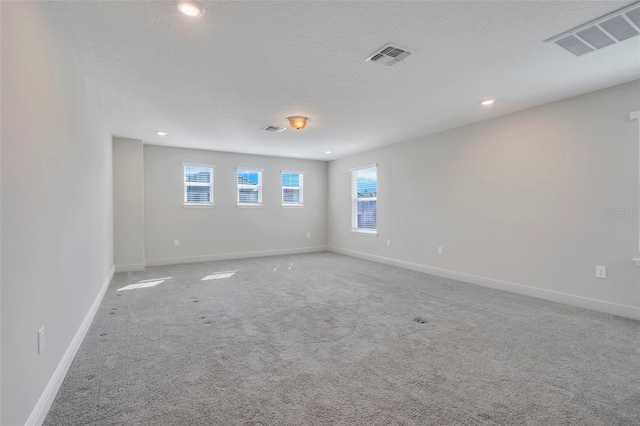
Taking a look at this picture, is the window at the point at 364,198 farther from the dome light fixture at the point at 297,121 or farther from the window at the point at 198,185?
the window at the point at 198,185

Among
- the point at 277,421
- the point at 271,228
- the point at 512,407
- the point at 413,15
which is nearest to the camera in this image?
the point at 277,421

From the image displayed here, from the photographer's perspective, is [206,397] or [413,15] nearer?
[206,397]

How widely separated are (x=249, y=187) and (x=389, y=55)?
17.2ft

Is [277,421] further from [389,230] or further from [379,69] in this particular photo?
[389,230]

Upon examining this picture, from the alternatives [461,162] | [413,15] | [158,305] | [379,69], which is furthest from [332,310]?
[461,162]

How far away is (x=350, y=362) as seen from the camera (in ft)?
7.63

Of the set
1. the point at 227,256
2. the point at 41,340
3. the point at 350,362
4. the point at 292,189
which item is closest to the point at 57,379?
the point at 41,340

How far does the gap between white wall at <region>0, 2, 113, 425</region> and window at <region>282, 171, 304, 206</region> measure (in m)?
5.15

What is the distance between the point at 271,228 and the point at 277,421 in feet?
19.8

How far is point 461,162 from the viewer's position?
4.99 m

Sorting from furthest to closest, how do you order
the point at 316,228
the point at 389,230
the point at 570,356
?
1. the point at 316,228
2. the point at 389,230
3. the point at 570,356

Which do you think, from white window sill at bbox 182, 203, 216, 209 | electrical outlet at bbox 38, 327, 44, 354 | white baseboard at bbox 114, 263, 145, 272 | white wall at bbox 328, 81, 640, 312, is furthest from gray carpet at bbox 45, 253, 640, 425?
white window sill at bbox 182, 203, 216, 209

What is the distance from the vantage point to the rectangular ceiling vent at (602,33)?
216 cm

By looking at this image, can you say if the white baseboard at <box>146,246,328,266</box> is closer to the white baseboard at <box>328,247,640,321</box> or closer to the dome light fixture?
the white baseboard at <box>328,247,640,321</box>
